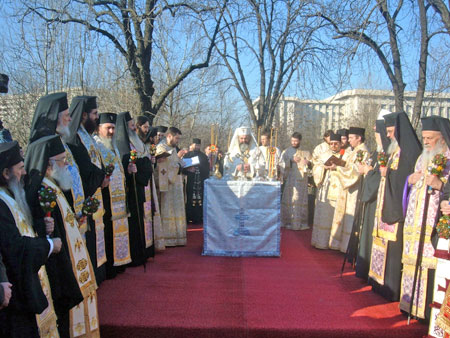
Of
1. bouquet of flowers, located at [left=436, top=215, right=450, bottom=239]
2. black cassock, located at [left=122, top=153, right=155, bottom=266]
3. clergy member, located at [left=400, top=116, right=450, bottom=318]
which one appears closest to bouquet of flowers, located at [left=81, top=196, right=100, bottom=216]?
black cassock, located at [left=122, top=153, right=155, bottom=266]

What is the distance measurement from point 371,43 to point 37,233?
19.5ft

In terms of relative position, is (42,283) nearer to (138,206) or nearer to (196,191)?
(138,206)

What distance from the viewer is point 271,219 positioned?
5.89 m

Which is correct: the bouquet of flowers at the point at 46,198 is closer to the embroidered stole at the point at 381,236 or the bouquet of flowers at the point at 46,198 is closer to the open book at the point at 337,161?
the embroidered stole at the point at 381,236

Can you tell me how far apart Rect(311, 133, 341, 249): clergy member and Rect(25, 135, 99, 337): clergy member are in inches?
173

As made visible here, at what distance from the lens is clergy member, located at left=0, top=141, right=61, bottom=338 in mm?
2279

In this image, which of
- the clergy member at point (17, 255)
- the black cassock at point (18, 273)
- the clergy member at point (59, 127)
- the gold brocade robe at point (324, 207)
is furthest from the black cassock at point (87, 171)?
the gold brocade robe at point (324, 207)

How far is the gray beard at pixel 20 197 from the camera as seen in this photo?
2453mm

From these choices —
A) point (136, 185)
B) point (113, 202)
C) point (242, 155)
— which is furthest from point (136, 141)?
point (242, 155)

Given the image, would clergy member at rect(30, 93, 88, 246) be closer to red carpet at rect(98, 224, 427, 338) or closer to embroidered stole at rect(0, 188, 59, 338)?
embroidered stole at rect(0, 188, 59, 338)

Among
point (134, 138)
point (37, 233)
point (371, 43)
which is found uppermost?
point (371, 43)

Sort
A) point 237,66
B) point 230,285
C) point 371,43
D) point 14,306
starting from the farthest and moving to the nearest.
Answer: point 237,66, point 371,43, point 230,285, point 14,306

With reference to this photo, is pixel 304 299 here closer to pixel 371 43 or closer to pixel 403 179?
pixel 403 179

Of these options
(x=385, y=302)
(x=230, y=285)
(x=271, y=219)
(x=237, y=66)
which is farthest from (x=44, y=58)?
(x=385, y=302)
